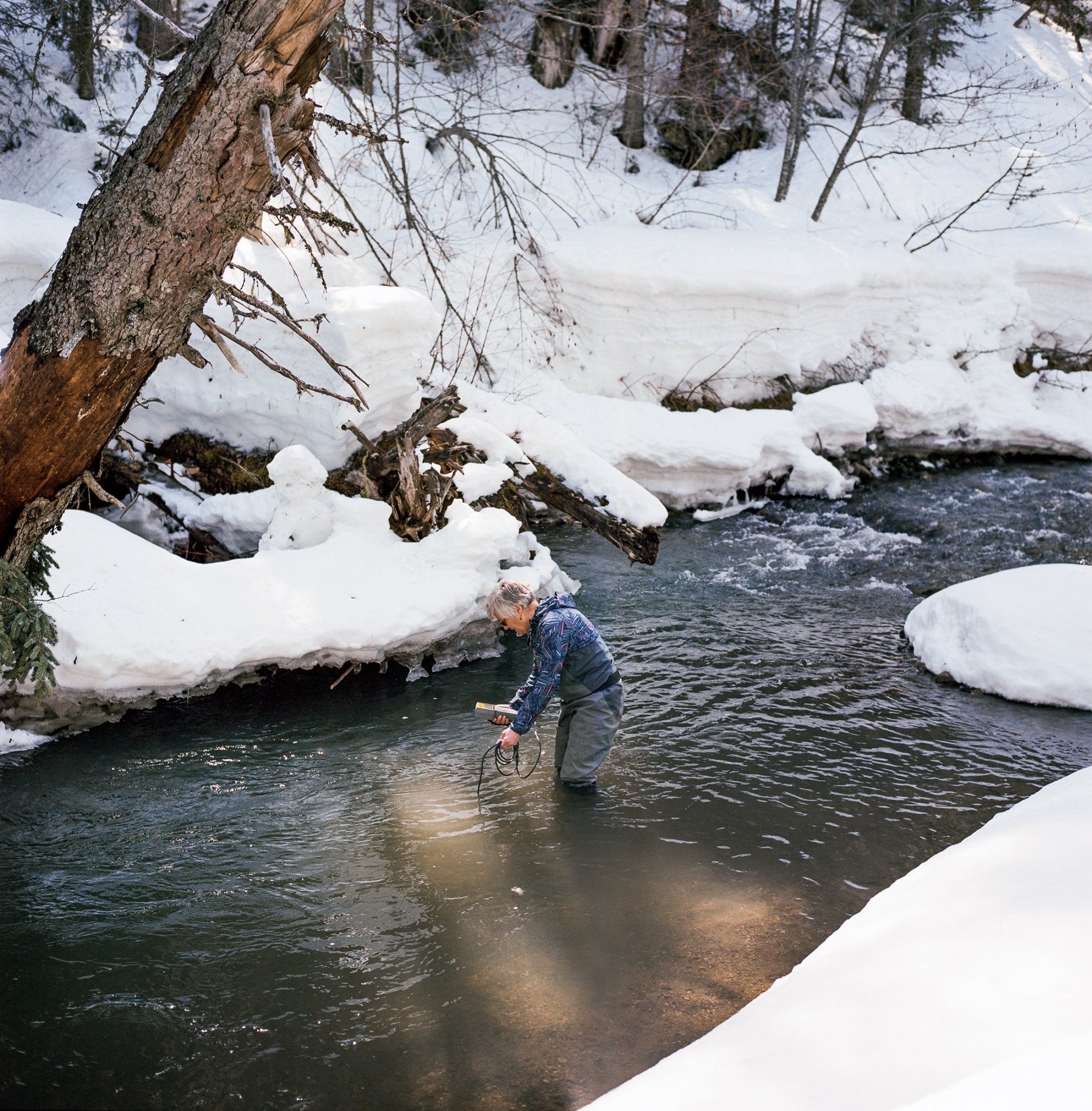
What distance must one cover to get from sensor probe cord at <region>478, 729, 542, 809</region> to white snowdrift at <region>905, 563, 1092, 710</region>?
11.1ft

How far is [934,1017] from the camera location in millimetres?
2229

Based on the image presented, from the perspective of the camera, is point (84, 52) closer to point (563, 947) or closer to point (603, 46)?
point (603, 46)

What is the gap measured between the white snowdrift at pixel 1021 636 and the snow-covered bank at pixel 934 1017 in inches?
139

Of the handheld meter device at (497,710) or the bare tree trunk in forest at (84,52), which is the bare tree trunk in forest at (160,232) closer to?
the handheld meter device at (497,710)

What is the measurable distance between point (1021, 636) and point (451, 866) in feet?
14.9

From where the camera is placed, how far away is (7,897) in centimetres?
399

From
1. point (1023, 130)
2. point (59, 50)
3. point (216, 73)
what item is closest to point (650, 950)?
point (216, 73)

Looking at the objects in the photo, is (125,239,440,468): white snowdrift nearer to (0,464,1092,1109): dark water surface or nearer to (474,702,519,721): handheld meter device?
(0,464,1092,1109): dark water surface

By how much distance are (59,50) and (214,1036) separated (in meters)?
16.0

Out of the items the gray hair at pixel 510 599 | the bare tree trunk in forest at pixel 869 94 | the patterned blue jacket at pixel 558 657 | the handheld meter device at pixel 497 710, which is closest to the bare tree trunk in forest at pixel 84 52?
the gray hair at pixel 510 599

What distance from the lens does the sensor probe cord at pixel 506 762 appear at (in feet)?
16.7

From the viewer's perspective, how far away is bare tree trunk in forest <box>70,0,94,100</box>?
11125 millimetres

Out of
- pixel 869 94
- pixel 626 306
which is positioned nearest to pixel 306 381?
pixel 626 306

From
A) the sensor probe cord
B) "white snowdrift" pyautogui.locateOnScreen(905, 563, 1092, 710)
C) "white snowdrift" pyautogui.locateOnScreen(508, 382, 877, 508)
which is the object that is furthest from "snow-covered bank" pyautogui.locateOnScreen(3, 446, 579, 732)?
"white snowdrift" pyautogui.locateOnScreen(508, 382, 877, 508)
